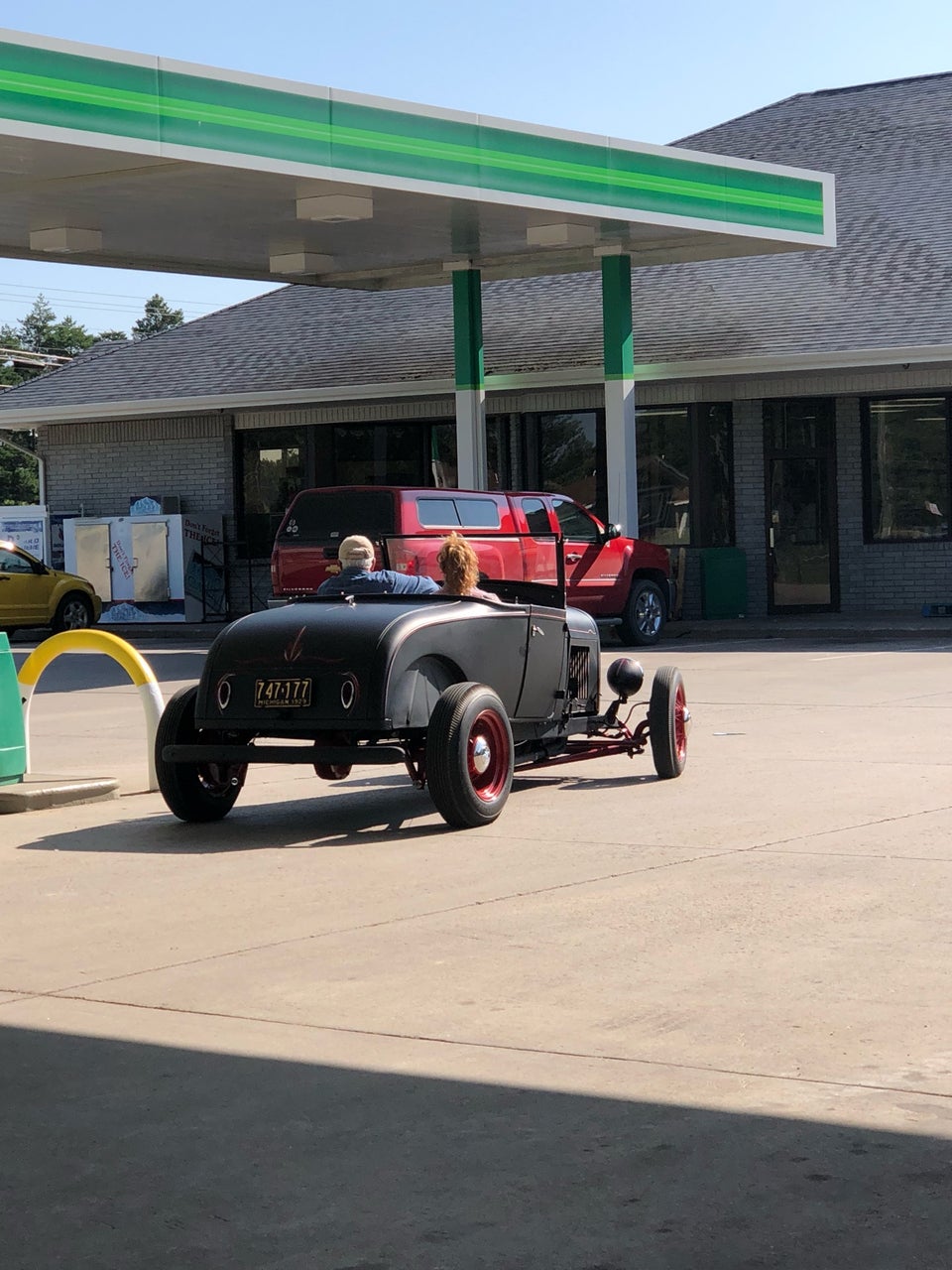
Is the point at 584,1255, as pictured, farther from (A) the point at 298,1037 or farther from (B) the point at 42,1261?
(A) the point at 298,1037

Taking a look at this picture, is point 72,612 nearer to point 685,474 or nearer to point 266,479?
point 266,479

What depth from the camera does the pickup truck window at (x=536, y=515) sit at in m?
22.5

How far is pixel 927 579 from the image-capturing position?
27641 millimetres

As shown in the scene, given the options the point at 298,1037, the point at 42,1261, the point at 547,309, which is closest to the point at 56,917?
the point at 298,1037

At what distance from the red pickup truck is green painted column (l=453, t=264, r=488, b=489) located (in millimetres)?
3245

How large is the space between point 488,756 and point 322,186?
1227 centimetres

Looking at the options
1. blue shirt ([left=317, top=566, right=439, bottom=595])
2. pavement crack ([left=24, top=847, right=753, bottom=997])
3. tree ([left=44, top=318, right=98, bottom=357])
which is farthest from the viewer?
tree ([left=44, top=318, right=98, bottom=357])

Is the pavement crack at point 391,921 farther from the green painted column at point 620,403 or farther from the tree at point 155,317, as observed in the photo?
the tree at point 155,317

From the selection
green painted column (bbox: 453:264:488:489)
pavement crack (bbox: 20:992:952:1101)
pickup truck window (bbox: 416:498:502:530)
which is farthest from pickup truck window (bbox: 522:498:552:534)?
pavement crack (bbox: 20:992:952:1101)

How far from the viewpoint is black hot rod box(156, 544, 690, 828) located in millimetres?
9516

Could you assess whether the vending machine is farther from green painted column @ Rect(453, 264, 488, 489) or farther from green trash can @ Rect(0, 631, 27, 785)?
green trash can @ Rect(0, 631, 27, 785)

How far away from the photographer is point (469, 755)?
31.9 ft

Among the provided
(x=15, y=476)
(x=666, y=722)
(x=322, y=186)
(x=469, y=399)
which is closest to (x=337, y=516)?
(x=322, y=186)

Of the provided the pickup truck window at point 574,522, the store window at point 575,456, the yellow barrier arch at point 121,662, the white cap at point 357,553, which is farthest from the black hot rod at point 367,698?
the store window at point 575,456
